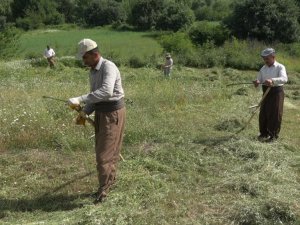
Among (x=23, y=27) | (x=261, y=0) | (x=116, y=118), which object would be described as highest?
(x=116, y=118)

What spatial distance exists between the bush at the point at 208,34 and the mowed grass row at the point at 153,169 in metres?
17.8

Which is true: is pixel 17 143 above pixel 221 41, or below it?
above

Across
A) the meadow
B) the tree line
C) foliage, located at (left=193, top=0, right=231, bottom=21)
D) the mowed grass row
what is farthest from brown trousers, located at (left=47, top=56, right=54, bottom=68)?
foliage, located at (left=193, top=0, right=231, bottom=21)

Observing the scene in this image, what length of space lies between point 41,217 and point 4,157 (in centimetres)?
203

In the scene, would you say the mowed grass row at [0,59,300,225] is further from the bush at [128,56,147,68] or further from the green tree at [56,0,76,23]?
the green tree at [56,0,76,23]

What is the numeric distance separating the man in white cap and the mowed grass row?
13.5 inches

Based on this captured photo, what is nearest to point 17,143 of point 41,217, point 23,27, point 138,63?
point 41,217

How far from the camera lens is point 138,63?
21922 mm

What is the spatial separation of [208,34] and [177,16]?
14.3m

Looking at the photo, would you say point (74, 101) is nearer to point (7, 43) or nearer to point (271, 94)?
point (271, 94)

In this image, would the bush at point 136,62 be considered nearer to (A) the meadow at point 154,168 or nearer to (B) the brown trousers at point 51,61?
(B) the brown trousers at point 51,61

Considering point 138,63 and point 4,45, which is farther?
point 4,45

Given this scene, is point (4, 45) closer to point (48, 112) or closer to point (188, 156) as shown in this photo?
point (48, 112)

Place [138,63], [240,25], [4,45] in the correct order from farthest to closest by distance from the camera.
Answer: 1. [240,25]
2. [4,45]
3. [138,63]
